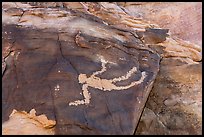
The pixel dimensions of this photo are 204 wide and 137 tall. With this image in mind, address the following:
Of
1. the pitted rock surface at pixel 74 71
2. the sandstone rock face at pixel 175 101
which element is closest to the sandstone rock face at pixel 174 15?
the sandstone rock face at pixel 175 101

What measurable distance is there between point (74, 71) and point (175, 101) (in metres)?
1.10

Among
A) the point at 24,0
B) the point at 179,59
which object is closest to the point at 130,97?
the point at 179,59

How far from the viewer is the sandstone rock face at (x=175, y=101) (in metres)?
3.72

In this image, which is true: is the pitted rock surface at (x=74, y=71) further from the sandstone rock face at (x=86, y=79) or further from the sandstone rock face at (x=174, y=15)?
the sandstone rock face at (x=174, y=15)

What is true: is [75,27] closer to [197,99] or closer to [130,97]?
[130,97]

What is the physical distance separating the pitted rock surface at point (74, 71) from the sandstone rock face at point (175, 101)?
0.76ft

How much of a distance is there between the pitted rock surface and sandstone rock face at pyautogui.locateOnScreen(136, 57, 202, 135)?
23cm

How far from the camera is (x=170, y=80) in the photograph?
4258 millimetres

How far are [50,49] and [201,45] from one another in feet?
7.95

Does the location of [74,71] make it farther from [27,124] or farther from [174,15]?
[174,15]

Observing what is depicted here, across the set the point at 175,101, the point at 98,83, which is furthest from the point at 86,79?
the point at 175,101

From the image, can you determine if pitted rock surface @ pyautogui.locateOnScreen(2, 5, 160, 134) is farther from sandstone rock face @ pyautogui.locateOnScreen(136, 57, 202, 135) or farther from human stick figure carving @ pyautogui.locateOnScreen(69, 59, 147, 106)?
sandstone rock face @ pyautogui.locateOnScreen(136, 57, 202, 135)

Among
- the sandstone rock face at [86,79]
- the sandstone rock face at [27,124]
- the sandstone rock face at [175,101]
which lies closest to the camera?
the sandstone rock face at [27,124]

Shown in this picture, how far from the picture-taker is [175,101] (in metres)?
4.02
